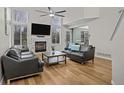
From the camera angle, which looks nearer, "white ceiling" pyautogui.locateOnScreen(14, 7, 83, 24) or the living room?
the living room

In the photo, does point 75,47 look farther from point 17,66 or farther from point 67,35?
point 67,35

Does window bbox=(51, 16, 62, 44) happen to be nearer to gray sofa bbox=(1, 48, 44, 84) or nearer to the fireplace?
the fireplace

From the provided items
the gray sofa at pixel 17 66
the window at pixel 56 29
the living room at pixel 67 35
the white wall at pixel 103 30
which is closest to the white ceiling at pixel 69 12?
the living room at pixel 67 35

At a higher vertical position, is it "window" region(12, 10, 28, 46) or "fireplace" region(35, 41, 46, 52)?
"window" region(12, 10, 28, 46)

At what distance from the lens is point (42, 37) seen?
8.14 metres

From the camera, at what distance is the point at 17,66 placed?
9.29ft

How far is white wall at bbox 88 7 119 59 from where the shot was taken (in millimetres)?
5770

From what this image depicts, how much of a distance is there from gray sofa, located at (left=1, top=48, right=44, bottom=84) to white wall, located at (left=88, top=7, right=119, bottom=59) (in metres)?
4.33

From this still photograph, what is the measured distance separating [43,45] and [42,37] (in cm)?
62

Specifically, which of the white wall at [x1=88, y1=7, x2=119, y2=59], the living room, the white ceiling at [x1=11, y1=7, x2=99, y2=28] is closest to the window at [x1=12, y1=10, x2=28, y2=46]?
the living room

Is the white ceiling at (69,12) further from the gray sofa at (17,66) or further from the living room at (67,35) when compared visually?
the gray sofa at (17,66)

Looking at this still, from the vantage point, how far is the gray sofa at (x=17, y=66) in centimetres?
269
